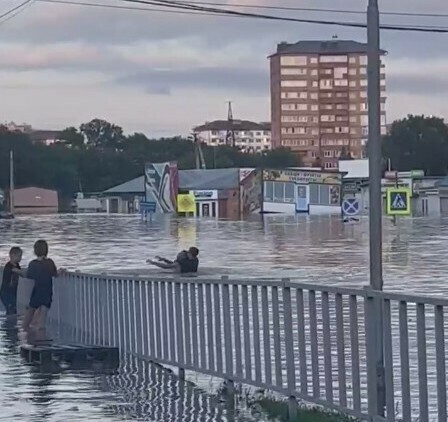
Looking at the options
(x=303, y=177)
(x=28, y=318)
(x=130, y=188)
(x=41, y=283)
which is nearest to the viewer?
(x=41, y=283)

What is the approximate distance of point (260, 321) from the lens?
11.8 metres

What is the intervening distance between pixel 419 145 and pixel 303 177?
4114 cm

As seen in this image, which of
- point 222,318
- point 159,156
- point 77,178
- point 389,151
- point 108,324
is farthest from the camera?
point 159,156

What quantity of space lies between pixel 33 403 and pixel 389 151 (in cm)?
15842

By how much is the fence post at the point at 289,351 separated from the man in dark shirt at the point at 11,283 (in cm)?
1262

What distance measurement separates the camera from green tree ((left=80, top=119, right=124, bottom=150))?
193 metres

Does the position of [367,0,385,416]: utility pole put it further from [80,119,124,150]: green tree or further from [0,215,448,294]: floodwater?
[80,119,124,150]: green tree

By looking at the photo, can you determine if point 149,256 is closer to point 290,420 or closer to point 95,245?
point 95,245

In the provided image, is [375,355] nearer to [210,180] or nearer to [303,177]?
[303,177]

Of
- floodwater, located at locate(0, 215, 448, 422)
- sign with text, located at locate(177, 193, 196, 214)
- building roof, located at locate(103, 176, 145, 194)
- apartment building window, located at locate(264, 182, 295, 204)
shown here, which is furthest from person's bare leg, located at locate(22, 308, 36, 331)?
building roof, located at locate(103, 176, 145, 194)

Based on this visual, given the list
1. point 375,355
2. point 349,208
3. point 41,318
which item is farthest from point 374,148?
point 349,208

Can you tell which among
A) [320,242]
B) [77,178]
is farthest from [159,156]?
[320,242]

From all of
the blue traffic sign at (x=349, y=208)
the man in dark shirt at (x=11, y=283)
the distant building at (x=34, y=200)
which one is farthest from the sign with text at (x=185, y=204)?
the man in dark shirt at (x=11, y=283)

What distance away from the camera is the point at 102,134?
639ft
